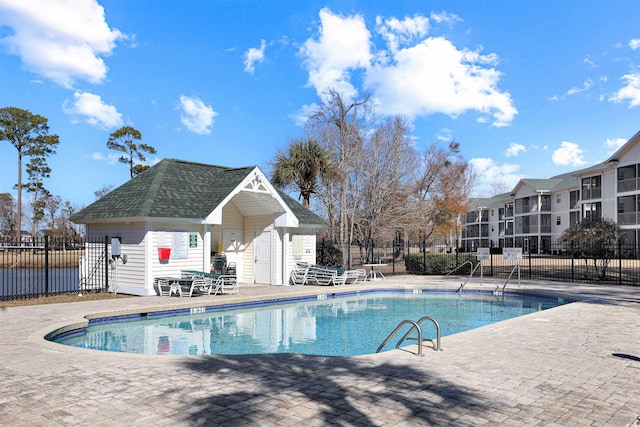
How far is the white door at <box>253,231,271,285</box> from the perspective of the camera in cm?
1973

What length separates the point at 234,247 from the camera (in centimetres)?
2011

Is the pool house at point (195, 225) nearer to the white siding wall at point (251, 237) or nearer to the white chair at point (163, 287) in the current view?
the white siding wall at point (251, 237)

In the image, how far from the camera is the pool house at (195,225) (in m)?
16.0

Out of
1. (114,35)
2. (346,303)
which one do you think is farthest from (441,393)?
(114,35)

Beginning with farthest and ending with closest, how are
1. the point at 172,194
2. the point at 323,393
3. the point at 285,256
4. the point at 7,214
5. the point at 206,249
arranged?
the point at 7,214, the point at 285,256, the point at 172,194, the point at 206,249, the point at 323,393

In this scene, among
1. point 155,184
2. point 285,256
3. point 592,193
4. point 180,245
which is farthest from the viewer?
point 592,193

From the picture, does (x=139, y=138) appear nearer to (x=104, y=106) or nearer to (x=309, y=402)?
(x=104, y=106)

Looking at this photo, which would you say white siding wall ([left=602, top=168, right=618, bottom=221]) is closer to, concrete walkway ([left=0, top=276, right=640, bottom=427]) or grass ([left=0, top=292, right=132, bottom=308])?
concrete walkway ([left=0, top=276, right=640, bottom=427])

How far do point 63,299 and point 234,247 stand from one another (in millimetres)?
7263

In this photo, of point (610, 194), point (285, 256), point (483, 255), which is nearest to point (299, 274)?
point (285, 256)

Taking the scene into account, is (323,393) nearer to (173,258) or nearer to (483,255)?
(173,258)

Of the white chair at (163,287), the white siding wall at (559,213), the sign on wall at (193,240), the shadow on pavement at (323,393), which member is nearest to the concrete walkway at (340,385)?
the shadow on pavement at (323,393)

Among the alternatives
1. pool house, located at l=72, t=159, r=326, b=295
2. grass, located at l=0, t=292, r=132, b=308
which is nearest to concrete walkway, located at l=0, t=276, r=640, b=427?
grass, located at l=0, t=292, r=132, b=308

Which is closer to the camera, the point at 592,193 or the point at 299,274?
the point at 299,274
